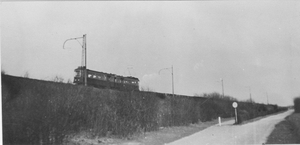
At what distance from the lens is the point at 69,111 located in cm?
1059

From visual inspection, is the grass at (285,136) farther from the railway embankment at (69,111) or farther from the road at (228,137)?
the railway embankment at (69,111)

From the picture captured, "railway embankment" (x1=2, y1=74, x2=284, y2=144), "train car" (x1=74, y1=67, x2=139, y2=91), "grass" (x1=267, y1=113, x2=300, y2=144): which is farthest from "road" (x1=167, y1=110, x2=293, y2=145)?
"train car" (x1=74, y1=67, x2=139, y2=91)

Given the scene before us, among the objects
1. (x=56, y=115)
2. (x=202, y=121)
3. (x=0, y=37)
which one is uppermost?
(x=0, y=37)

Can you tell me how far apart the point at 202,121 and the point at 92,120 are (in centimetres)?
1774

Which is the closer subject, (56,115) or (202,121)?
(56,115)

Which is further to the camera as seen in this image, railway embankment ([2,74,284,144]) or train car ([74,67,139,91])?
train car ([74,67,139,91])

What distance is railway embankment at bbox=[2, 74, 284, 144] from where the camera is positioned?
336 inches

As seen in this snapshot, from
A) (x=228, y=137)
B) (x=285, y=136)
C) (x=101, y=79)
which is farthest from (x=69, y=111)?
(x=101, y=79)

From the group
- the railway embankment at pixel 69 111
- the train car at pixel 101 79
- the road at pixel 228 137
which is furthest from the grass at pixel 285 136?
the train car at pixel 101 79

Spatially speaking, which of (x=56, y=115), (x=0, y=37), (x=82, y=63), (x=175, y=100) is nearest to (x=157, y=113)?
(x=175, y=100)

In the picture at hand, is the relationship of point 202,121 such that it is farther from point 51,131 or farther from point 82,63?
point 51,131

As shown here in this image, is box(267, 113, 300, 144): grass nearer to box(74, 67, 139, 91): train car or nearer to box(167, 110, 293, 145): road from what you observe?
box(167, 110, 293, 145): road

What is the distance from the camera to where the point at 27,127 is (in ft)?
29.0

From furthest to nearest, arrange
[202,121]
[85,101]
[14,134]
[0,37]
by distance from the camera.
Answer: [202,121], [85,101], [14,134], [0,37]
